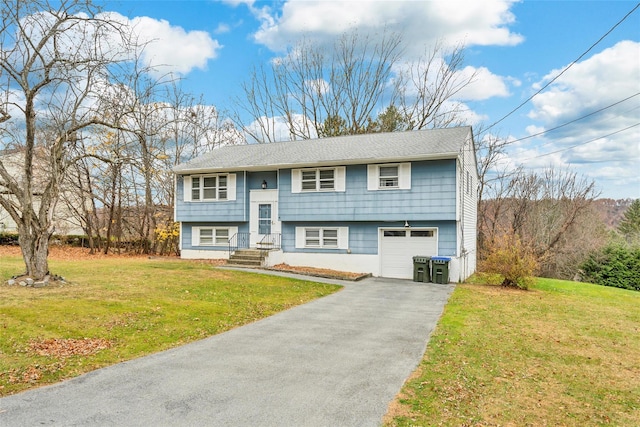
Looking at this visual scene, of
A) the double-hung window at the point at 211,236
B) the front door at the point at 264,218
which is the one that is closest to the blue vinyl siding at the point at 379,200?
the front door at the point at 264,218

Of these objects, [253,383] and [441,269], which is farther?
[441,269]

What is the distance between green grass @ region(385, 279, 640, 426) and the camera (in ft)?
14.5

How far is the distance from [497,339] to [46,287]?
10916 mm

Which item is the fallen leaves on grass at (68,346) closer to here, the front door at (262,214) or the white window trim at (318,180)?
the white window trim at (318,180)

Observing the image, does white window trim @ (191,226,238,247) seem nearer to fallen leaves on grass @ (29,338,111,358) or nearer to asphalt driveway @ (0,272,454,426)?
asphalt driveway @ (0,272,454,426)

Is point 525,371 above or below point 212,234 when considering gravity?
below

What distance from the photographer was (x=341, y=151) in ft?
61.4

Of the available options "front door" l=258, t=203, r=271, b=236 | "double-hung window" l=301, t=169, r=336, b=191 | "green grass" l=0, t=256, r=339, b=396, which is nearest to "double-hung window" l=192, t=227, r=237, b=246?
"front door" l=258, t=203, r=271, b=236

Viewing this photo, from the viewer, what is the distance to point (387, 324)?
877cm

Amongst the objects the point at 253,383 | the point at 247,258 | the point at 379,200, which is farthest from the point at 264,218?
the point at 253,383

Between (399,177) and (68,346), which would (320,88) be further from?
(68,346)

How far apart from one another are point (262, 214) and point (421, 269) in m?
8.17

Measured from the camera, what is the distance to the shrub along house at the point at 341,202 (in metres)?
16.4

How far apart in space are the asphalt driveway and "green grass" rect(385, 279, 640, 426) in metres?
0.43
